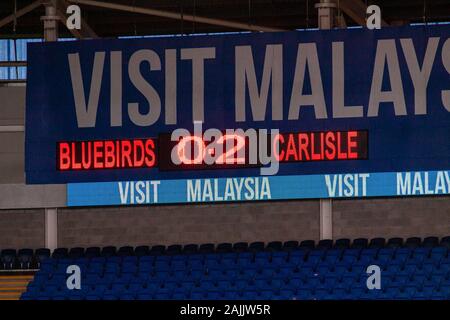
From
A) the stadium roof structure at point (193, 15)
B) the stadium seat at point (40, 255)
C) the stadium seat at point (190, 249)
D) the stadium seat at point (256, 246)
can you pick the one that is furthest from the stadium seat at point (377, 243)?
the stadium seat at point (40, 255)

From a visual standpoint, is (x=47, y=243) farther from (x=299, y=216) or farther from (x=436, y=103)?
(x=436, y=103)

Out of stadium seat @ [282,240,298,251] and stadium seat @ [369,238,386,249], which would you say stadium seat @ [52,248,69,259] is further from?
stadium seat @ [369,238,386,249]

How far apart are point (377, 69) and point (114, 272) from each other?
6.23 m

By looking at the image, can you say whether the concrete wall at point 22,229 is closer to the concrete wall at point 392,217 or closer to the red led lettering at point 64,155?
the red led lettering at point 64,155

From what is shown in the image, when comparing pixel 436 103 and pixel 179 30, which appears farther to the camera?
pixel 179 30

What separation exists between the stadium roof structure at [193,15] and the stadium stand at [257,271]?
478cm

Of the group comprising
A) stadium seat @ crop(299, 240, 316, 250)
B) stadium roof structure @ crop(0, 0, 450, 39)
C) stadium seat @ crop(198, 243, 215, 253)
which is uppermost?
stadium roof structure @ crop(0, 0, 450, 39)

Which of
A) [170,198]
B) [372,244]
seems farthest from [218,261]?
[372,244]

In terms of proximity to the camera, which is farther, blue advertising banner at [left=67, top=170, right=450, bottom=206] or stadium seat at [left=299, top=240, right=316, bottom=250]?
stadium seat at [left=299, top=240, right=316, bottom=250]

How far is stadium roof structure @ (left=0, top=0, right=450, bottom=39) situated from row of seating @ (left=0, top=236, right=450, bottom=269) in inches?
180

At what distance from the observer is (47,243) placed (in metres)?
22.3

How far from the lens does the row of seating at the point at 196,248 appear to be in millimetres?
20453

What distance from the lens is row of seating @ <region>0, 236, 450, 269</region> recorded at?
2045 cm

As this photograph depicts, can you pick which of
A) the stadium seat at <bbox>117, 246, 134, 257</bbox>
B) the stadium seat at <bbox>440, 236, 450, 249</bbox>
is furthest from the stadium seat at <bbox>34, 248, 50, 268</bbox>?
the stadium seat at <bbox>440, 236, 450, 249</bbox>
